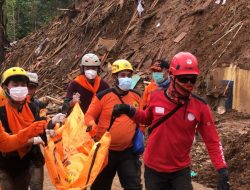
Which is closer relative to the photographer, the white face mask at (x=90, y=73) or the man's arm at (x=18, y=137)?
the man's arm at (x=18, y=137)

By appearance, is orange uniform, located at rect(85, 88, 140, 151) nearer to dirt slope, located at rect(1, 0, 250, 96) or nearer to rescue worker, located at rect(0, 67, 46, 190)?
rescue worker, located at rect(0, 67, 46, 190)

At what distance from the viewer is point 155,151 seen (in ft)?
17.3

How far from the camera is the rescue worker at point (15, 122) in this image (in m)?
5.48

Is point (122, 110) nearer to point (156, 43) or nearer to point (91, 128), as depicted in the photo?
point (91, 128)

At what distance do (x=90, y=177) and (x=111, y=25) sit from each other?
16.4 meters

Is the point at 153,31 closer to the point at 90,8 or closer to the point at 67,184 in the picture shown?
the point at 90,8

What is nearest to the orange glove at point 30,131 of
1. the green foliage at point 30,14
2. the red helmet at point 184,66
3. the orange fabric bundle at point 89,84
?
the red helmet at point 184,66

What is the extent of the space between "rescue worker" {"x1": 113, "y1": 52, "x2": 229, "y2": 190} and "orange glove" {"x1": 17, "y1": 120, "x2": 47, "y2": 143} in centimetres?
75

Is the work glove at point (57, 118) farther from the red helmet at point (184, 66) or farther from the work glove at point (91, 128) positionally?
the red helmet at point (184, 66)

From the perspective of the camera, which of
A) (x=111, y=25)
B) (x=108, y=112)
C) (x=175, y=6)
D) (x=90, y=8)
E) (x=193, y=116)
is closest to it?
(x=193, y=116)

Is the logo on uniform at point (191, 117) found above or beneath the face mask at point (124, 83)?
beneath

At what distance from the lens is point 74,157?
5.97 m

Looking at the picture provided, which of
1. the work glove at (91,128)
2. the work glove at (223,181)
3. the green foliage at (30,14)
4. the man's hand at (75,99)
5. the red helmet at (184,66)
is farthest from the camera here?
the green foliage at (30,14)

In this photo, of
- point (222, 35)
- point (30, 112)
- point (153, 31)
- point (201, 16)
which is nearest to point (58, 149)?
point (30, 112)
